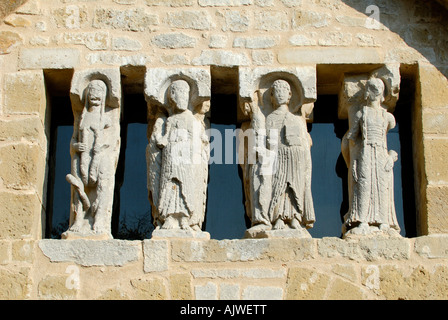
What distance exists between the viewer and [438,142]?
7.21 meters

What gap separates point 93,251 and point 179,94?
1224mm

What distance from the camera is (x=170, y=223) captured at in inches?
275

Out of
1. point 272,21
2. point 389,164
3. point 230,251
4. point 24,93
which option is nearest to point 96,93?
point 24,93

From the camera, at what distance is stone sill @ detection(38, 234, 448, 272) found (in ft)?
22.5

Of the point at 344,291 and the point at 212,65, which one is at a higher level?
the point at 212,65

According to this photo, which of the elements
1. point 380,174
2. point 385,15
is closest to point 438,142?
point 380,174

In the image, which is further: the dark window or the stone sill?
the dark window

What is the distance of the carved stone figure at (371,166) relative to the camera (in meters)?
7.03

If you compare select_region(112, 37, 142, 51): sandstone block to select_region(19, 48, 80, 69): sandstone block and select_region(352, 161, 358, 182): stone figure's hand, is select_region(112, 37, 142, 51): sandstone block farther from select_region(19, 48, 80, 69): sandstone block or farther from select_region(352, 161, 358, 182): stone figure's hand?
select_region(352, 161, 358, 182): stone figure's hand

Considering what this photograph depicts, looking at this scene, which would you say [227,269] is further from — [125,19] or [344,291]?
[125,19]

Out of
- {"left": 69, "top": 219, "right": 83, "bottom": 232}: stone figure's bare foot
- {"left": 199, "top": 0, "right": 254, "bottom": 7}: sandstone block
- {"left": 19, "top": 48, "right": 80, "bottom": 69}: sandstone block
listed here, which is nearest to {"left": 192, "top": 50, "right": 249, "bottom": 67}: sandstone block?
{"left": 199, "top": 0, "right": 254, "bottom": 7}: sandstone block

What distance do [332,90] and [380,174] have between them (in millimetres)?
848

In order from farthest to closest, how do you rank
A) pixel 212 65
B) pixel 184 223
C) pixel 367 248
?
1. pixel 212 65
2. pixel 184 223
3. pixel 367 248

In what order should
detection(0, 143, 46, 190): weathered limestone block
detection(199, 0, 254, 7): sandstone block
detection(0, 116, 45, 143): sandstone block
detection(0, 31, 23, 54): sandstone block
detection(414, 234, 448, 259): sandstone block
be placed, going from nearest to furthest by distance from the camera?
detection(414, 234, 448, 259): sandstone block
detection(0, 143, 46, 190): weathered limestone block
detection(0, 116, 45, 143): sandstone block
detection(0, 31, 23, 54): sandstone block
detection(199, 0, 254, 7): sandstone block
